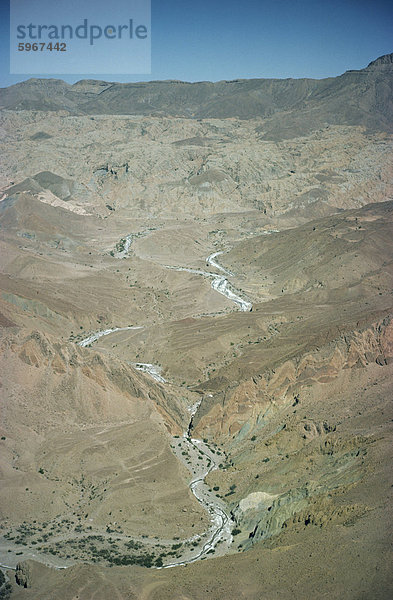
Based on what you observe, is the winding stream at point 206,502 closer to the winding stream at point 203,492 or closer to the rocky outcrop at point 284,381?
the winding stream at point 203,492

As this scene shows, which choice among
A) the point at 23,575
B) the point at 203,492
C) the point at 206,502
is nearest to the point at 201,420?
the point at 203,492

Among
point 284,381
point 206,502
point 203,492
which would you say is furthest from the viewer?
point 284,381

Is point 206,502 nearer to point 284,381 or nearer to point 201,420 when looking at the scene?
point 201,420

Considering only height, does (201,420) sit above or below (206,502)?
above

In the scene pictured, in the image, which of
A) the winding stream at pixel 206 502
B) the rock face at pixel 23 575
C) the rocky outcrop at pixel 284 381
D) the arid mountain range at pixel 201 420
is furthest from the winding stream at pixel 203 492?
the rock face at pixel 23 575

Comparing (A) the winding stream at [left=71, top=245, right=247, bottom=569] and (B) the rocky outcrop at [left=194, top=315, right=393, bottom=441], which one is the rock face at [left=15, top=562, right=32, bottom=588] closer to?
(A) the winding stream at [left=71, top=245, right=247, bottom=569]

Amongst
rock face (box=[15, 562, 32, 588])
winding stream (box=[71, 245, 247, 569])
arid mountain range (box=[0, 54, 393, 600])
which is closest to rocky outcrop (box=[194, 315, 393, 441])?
arid mountain range (box=[0, 54, 393, 600])

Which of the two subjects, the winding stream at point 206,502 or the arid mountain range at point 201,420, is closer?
the arid mountain range at point 201,420

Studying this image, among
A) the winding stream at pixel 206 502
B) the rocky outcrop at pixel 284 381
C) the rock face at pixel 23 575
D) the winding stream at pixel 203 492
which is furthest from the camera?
the rocky outcrop at pixel 284 381

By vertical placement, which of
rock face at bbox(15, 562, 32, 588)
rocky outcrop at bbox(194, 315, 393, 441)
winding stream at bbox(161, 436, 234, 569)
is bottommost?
winding stream at bbox(161, 436, 234, 569)
